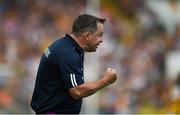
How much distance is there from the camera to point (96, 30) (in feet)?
24.9

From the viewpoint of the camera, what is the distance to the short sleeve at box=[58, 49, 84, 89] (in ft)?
24.0

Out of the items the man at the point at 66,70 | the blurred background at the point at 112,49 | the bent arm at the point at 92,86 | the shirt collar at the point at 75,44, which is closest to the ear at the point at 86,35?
the man at the point at 66,70

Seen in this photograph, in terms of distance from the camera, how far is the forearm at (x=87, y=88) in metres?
7.26

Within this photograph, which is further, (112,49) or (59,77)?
(112,49)

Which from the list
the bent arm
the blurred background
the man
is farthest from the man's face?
the blurred background

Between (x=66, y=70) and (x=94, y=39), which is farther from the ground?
(x=94, y=39)

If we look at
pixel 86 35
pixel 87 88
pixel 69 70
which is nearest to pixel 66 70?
pixel 69 70

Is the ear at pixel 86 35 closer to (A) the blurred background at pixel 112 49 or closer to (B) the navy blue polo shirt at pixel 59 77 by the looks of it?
(B) the navy blue polo shirt at pixel 59 77

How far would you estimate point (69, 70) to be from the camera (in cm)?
733

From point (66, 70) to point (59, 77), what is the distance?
16 centimetres

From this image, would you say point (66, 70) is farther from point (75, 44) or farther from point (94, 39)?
point (94, 39)

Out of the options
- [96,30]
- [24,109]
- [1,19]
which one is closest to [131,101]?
[24,109]

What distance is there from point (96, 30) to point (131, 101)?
21.0 feet

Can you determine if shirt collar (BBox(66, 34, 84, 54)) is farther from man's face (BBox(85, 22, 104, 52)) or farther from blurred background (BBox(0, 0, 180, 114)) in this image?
blurred background (BBox(0, 0, 180, 114))
